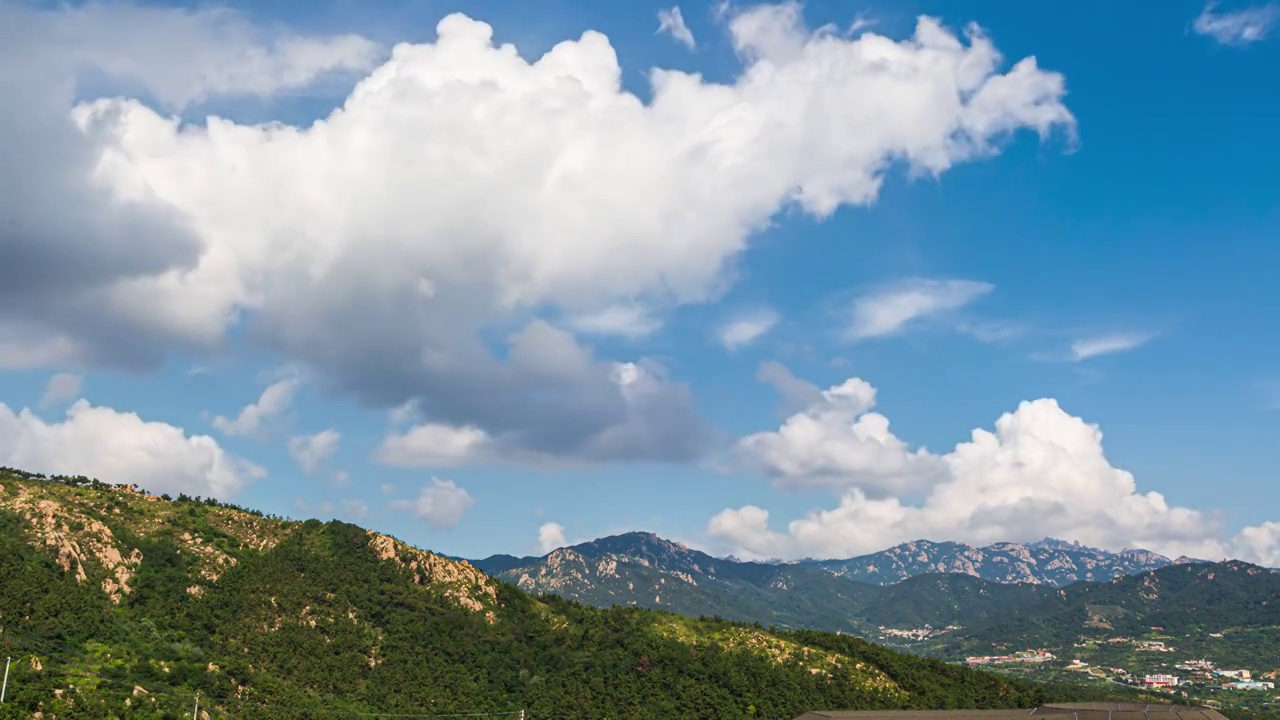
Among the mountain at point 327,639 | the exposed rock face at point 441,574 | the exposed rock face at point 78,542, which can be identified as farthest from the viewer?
the exposed rock face at point 441,574

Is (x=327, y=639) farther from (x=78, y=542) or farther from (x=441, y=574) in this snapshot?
(x=78, y=542)

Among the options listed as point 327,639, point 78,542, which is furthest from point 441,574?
point 78,542

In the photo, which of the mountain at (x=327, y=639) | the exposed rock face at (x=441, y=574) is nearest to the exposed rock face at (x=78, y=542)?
the mountain at (x=327, y=639)

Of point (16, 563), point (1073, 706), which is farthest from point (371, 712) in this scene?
point (1073, 706)

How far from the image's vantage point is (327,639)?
159500 millimetres

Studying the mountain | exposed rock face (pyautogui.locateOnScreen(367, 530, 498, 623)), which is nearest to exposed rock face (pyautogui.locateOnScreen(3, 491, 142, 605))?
the mountain

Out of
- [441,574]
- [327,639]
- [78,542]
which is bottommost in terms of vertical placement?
[327,639]

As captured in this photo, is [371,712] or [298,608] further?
[298,608]

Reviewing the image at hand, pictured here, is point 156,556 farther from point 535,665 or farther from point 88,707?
point 535,665

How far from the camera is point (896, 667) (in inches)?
7362

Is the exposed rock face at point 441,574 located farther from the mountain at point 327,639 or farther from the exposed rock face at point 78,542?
the exposed rock face at point 78,542

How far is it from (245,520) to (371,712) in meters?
62.2

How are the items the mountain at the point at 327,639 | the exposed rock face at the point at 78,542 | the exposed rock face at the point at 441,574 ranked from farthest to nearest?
the exposed rock face at the point at 441,574
the exposed rock face at the point at 78,542
the mountain at the point at 327,639

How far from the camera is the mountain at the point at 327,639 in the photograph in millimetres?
130125
